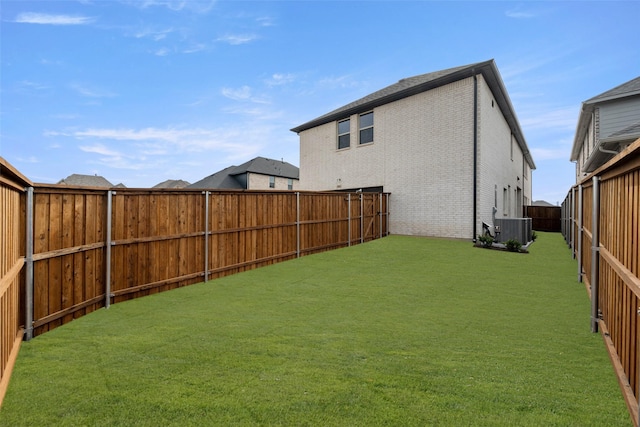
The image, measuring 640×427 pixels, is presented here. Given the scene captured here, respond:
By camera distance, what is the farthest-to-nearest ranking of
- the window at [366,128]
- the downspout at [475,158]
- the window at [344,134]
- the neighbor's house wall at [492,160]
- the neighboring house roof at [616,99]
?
1. the window at [344,134]
2. the window at [366,128]
3. the neighbor's house wall at [492,160]
4. the downspout at [475,158]
5. the neighboring house roof at [616,99]

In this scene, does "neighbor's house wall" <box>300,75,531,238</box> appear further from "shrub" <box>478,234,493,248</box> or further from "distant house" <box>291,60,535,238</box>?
"shrub" <box>478,234,493,248</box>

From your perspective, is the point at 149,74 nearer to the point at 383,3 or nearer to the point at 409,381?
the point at 383,3

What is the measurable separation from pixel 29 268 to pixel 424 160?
533 inches

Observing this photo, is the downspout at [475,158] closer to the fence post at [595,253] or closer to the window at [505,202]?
the window at [505,202]

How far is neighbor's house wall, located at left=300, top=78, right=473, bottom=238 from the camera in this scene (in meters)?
12.7

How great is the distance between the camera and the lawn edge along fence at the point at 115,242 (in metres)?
3.46

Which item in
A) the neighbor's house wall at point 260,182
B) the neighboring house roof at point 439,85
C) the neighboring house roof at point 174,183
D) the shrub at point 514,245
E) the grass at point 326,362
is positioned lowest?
the grass at point 326,362

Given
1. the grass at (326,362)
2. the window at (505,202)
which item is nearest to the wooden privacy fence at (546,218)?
Result: the window at (505,202)

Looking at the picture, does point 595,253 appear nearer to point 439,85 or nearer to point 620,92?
point 439,85

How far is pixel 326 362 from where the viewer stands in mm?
3020

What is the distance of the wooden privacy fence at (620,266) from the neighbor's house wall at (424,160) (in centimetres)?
898

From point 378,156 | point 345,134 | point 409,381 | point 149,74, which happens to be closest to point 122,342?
point 409,381

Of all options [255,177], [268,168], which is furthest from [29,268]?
[268,168]

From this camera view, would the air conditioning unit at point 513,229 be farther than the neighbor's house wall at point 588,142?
No
